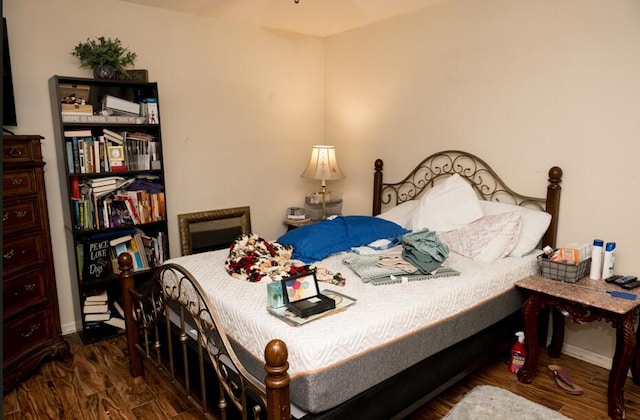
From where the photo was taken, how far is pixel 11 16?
2873mm

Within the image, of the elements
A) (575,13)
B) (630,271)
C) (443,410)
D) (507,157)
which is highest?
(575,13)

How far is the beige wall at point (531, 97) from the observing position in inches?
103

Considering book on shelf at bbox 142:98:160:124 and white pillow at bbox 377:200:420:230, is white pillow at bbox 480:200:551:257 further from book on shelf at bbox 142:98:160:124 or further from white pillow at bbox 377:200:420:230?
book on shelf at bbox 142:98:160:124

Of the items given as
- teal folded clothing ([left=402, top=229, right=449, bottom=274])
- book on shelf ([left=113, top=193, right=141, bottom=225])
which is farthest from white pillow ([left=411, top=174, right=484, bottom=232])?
book on shelf ([left=113, top=193, right=141, bottom=225])

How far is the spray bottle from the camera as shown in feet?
8.81

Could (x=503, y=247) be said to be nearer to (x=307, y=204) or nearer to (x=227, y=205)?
(x=307, y=204)

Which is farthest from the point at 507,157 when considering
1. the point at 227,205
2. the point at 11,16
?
the point at 11,16

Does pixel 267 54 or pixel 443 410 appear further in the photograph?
pixel 267 54

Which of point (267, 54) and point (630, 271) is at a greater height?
point (267, 54)

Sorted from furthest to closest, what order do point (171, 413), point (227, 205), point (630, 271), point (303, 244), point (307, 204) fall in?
point (307, 204)
point (227, 205)
point (303, 244)
point (630, 271)
point (171, 413)

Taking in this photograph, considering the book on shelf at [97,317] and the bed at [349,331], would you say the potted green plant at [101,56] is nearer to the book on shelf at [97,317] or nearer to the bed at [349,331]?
the bed at [349,331]

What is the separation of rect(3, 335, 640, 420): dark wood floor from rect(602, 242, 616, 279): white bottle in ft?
2.16

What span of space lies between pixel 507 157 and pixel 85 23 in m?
3.19

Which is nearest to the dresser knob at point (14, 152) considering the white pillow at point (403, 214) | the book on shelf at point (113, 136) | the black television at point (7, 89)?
the black television at point (7, 89)
